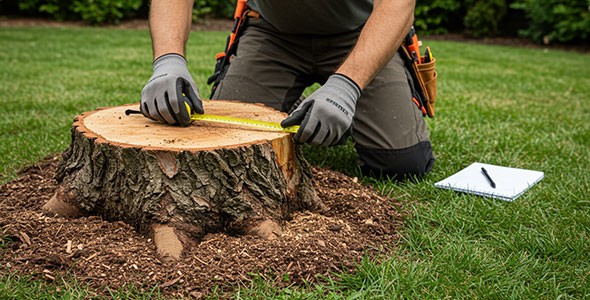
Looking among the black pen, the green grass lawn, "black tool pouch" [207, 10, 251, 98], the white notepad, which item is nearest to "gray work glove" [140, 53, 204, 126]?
the green grass lawn

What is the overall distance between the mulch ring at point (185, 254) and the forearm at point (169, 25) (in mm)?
786

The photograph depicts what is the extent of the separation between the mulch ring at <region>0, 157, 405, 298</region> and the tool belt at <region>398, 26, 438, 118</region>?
3.49ft

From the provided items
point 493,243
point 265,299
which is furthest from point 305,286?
point 493,243

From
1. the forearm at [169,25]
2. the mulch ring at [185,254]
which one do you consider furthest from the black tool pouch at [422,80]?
the forearm at [169,25]

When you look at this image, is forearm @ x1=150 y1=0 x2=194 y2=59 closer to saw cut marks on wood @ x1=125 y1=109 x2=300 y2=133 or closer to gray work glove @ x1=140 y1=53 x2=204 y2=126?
gray work glove @ x1=140 y1=53 x2=204 y2=126

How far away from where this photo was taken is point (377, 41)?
2305 mm

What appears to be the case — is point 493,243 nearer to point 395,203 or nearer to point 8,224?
point 395,203

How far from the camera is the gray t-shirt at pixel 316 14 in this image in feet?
9.33

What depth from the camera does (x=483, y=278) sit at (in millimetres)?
1857

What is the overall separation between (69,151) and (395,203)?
53.1 inches

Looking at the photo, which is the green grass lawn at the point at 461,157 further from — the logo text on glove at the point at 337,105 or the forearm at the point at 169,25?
the forearm at the point at 169,25

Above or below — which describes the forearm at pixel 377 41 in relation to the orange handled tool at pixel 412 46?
above

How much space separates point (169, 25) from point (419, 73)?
1341 millimetres

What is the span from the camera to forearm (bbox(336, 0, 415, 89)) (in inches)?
89.7
